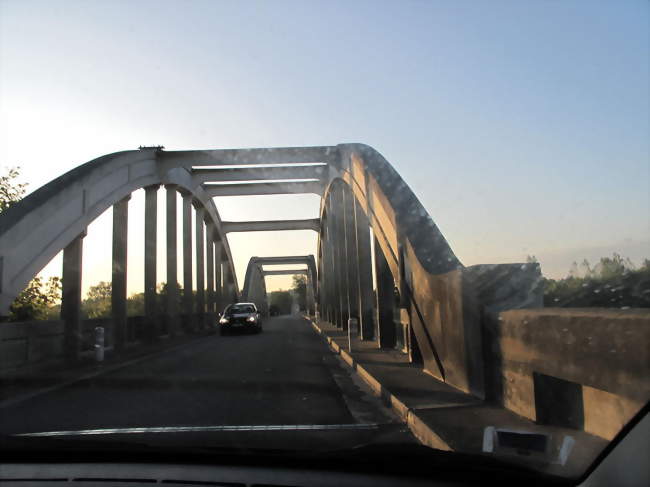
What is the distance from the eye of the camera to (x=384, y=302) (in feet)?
47.0

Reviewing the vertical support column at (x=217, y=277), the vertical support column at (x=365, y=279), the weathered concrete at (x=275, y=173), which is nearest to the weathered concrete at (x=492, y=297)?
the vertical support column at (x=365, y=279)

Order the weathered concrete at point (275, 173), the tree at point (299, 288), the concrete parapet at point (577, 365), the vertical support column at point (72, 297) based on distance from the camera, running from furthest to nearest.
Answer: the tree at point (299, 288), the weathered concrete at point (275, 173), the vertical support column at point (72, 297), the concrete parapet at point (577, 365)

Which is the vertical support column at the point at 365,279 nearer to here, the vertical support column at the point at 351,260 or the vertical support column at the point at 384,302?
the vertical support column at the point at 351,260

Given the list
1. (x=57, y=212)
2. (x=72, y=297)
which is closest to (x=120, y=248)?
(x=72, y=297)

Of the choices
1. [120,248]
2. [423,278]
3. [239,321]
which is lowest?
[239,321]

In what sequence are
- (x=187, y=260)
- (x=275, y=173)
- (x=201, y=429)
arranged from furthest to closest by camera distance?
(x=187, y=260) → (x=275, y=173) → (x=201, y=429)

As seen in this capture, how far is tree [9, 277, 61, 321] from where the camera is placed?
18.5 meters

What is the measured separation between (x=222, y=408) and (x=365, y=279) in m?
12.0

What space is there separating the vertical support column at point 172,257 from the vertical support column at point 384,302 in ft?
38.8

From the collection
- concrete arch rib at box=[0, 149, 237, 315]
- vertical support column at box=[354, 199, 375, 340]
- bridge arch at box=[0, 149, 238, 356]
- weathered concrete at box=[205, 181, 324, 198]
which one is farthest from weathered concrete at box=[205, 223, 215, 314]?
vertical support column at box=[354, 199, 375, 340]

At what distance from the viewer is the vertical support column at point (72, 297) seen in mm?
13852

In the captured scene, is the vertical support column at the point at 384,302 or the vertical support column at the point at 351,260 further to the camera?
the vertical support column at the point at 351,260

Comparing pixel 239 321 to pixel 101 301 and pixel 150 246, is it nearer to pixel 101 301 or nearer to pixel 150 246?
pixel 150 246

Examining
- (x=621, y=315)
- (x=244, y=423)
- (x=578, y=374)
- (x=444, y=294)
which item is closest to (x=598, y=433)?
(x=578, y=374)
